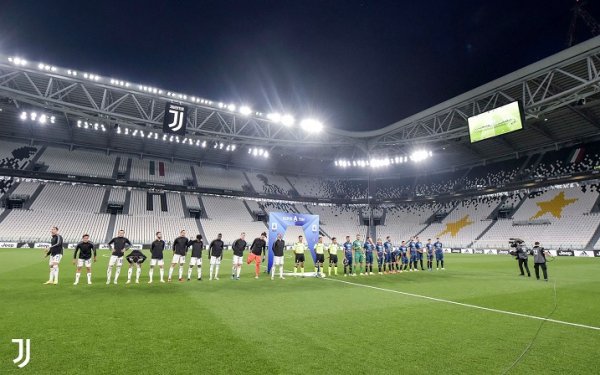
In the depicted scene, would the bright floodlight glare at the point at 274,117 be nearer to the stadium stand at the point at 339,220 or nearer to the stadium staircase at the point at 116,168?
the stadium stand at the point at 339,220

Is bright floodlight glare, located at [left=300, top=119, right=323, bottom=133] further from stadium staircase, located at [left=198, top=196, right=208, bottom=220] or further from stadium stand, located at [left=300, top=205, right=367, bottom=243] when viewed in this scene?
stadium stand, located at [left=300, top=205, right=367, bottom=243]

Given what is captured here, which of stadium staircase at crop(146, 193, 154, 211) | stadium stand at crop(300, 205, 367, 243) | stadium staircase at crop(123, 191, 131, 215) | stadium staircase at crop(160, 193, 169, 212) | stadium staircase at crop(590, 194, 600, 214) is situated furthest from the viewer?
stadium stand at crop(300, 205, 367, 243)

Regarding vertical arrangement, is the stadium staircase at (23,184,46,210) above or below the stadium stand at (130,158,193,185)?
below

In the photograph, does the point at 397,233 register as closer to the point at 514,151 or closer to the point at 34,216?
the point at 514,151

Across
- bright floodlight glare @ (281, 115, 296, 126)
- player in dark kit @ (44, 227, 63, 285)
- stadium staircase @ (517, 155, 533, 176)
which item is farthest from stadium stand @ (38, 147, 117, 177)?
stadium staircase @ (517, 155, 533, 176)

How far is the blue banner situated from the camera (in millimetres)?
15938

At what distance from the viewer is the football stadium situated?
5172 millimetres

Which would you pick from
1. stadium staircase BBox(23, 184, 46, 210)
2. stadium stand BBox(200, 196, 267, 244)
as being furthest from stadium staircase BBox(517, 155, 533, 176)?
stadium staircase BBox(23, 184, 46, 210)

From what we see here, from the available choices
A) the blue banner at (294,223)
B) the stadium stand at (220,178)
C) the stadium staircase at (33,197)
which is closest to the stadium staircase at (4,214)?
the stadium staircase at (33,197)

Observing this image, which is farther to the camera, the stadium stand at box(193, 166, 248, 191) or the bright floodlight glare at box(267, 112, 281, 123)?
the stadium stand at box(193, 166, 248, 191)

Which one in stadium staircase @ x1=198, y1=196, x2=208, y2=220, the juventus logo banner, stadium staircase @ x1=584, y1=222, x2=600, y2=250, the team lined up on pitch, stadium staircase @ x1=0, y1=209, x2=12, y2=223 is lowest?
the team lined up on pitch

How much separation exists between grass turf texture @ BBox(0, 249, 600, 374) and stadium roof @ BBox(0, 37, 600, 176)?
17.4m

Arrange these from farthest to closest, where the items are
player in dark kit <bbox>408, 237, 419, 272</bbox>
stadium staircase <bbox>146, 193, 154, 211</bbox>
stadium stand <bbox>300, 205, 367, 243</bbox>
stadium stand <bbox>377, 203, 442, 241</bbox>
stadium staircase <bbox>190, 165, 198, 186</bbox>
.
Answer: stadium stand <bbox>300, 205, 367, 243</bbox> < stadium stand <bbox>377, 203, 442, 241</bbox> < stadium staircase <bbox>190, 165, 198, 186</bbox> < stadium staircase <bbox>146, 193, 154, 211</bbox> < player in dark kit <bbox>408, 237, 419, 272</bbox>

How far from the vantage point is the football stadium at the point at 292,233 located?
204 inches
